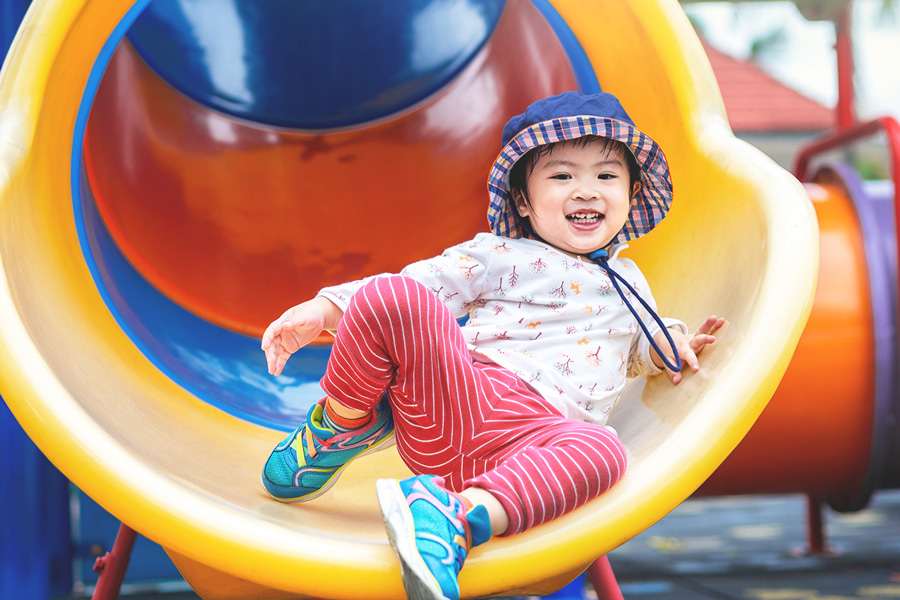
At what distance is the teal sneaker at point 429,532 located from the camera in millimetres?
739

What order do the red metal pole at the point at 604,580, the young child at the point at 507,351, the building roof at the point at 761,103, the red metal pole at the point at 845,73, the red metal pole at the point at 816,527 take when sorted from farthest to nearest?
the building roof at the point at 761,103 < the red metal pole at the point at 845,73 < the red metal pole at the point at 816,527 < the red metal pole at the point at 604,580 < the young child at the point at 507,351

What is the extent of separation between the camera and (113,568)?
1258mm

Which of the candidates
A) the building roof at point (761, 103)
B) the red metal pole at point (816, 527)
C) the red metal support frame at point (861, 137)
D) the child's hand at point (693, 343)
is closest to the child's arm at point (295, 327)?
the child's hand at point (693, 343)

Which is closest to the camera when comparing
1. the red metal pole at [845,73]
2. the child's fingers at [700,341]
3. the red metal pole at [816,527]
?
the child's fingers at [700,341]

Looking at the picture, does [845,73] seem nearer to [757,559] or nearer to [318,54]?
[757,559]

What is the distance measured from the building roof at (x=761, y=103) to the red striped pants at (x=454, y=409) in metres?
9.28

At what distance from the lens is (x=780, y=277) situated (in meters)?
0.97

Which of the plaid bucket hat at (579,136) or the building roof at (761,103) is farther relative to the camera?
the building roof at (761,103)

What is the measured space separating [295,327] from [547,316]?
0.35m

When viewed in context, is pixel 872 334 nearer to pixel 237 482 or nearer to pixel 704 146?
pixel 704 146

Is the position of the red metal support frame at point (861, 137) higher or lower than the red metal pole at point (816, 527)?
higher

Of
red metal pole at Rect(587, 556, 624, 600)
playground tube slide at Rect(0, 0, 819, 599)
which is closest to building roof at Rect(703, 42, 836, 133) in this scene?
playground tube slide at Rect(0, 0, 819, 599)

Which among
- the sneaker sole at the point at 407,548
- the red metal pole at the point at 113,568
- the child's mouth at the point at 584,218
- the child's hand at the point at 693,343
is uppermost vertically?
the child's mouth at the point at 584,218

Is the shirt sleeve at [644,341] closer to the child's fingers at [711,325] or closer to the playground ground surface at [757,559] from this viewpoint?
the child's fingers at [711,325]
